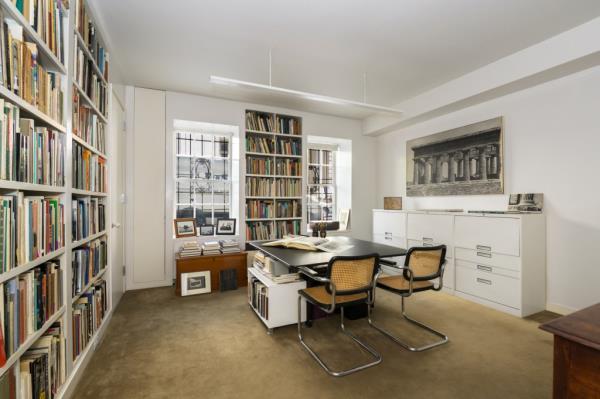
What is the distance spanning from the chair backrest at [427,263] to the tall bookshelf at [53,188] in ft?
8.42

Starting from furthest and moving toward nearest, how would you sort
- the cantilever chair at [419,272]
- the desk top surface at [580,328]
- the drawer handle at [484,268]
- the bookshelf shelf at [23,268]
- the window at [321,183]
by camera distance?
the window at [321,183] < the drawer handle at [484,268] < the cantilever chair at [419,272] < the bookshelf shelf at [23,268] < the desk top surface at [580,328]

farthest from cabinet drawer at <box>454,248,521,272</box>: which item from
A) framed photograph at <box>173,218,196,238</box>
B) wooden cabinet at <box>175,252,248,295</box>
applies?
framed photograph at <box>173,218,196,238</box>

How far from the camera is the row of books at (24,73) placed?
119cm

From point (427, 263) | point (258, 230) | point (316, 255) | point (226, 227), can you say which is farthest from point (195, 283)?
point (427, 263)

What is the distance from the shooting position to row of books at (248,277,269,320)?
277 cm

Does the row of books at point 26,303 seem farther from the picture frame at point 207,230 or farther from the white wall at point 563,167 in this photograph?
the white wall at point 563,167

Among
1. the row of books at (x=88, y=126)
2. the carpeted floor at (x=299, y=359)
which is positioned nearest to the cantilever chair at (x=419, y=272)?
the carpeted floor at (x=299, y=359)

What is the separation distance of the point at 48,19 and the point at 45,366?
6.32 feet

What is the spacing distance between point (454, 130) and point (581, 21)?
5.92 feet

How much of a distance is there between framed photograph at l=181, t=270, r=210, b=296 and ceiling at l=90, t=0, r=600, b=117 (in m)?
2.73

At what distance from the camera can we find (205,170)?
4.76m

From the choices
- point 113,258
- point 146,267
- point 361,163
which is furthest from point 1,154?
point 361,163

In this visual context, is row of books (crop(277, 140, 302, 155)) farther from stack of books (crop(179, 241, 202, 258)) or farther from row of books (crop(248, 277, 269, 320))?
row of books (crop(248, 277, 269, 320))

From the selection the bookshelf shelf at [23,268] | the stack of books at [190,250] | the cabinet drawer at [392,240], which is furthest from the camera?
the cabinet drawer at [392,240]
